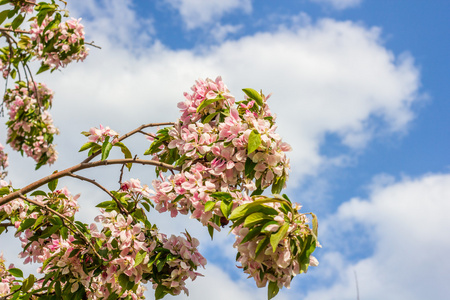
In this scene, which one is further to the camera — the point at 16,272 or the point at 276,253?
the point at 16,272

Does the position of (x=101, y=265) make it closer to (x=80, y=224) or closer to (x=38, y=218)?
(x=80, y=224)

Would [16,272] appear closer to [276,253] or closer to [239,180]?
[239,180]

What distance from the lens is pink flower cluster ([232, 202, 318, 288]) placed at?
1.80 meters

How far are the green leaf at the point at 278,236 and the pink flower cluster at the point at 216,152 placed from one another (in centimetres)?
37

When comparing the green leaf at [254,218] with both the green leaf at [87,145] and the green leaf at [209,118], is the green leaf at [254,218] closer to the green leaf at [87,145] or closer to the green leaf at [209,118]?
the green leaf at [209,118]

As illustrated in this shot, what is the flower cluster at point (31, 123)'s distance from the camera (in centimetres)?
591

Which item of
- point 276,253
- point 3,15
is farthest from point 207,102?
point 3,15

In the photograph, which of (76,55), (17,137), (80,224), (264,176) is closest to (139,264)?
(80,224)

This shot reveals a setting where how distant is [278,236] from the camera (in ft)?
5.58

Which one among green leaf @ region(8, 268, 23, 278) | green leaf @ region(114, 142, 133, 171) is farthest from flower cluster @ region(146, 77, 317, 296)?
green leaf @ region(8, 268, 23, 278)

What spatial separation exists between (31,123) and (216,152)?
4420 mm

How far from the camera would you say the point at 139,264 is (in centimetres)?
241

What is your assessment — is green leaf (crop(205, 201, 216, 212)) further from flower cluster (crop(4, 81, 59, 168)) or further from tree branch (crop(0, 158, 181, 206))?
flower cluster (crop(4, 81, 59, 168))

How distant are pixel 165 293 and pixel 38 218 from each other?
911mm
